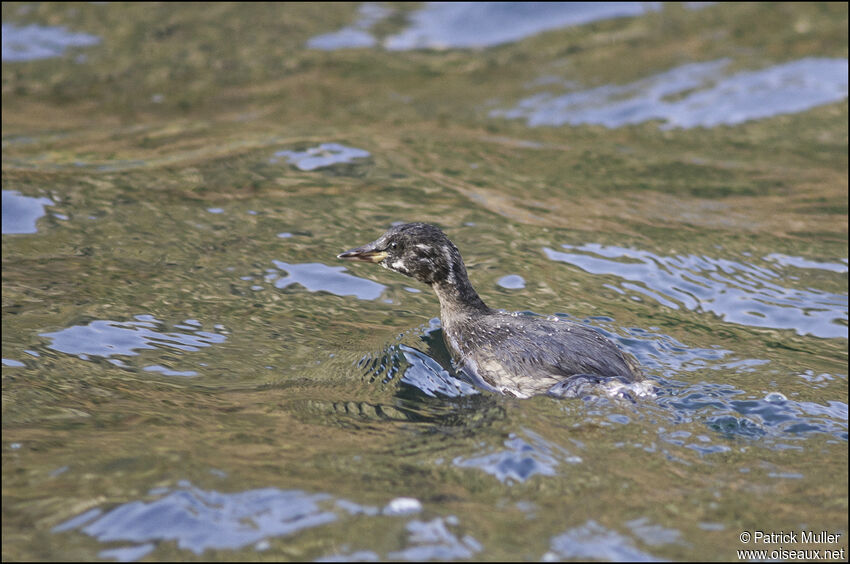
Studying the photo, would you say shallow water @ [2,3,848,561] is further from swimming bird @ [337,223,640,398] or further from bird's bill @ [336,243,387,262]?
bird's bill @ [336,243,387,262]

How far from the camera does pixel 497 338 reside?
6391 mm

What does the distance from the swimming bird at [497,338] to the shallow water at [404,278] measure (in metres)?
0.15

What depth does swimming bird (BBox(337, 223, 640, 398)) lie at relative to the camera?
5.89 metres

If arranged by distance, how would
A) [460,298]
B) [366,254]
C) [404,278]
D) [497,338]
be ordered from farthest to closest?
1. [404,278]
2. [366,254]
3. [460,298]
4. [497,338]

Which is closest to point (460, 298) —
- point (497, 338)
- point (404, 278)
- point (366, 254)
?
point (497, 338)

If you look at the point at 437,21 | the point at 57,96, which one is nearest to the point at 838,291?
the point at 437,21

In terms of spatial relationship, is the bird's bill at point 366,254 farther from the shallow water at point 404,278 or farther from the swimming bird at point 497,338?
the shallow water at point 404,278

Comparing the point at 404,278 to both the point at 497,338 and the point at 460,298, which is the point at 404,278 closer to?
the point at 460,298

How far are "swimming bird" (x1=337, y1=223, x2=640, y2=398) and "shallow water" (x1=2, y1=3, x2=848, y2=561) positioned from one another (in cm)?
15

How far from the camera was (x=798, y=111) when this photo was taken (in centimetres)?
1168

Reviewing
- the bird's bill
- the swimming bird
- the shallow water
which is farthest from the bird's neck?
the bird's bill

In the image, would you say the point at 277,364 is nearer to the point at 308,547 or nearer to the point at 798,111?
the point at 308,547

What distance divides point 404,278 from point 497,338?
1.86m

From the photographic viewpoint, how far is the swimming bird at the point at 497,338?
19.3 ft
